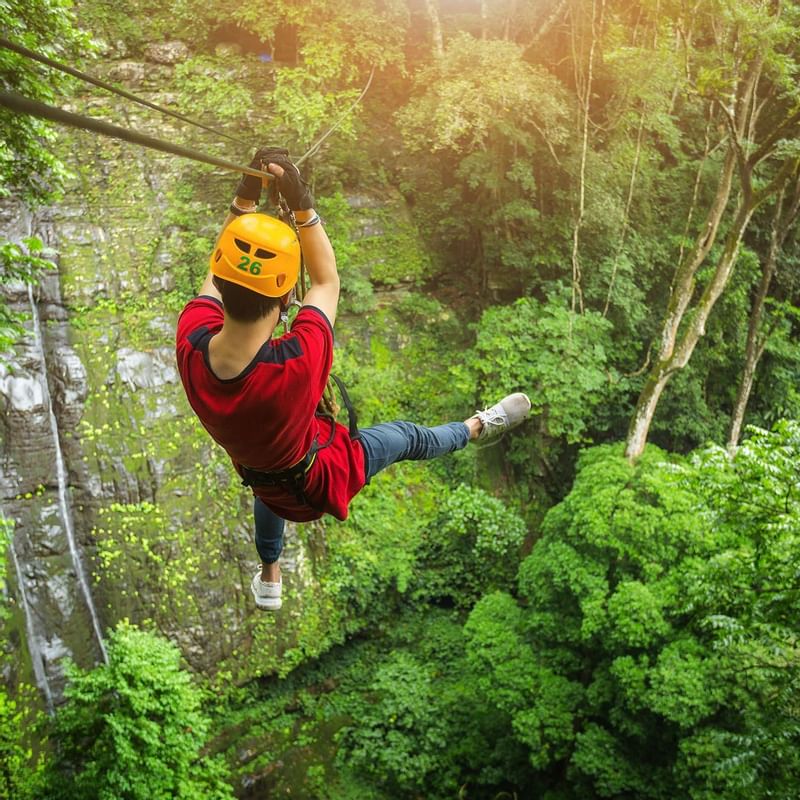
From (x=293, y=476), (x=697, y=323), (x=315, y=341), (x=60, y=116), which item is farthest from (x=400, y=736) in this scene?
(x=60, y=116)

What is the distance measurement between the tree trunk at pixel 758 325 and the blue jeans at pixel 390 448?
26.7 ft

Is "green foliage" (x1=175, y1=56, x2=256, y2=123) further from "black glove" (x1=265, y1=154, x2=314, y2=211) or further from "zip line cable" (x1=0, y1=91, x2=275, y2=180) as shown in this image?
"zip line cable" (x1=0, y1=91, x2=275, y2=180)

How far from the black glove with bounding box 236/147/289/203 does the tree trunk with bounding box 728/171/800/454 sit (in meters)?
9.25

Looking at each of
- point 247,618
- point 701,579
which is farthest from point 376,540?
point 701,579

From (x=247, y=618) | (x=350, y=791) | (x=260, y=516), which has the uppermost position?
(x=260, y=516)

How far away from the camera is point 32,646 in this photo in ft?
25.3

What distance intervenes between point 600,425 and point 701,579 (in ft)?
15.3

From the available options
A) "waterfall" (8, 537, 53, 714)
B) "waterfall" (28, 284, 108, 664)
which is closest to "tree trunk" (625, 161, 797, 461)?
"waterfall" (28, 284, 108, 664)

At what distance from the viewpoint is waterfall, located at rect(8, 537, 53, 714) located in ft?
25.2

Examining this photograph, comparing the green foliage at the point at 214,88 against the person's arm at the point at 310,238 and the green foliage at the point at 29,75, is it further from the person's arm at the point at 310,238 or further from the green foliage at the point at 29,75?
the person's arm at the point at 310,238

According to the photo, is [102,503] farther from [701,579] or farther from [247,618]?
[701,579]

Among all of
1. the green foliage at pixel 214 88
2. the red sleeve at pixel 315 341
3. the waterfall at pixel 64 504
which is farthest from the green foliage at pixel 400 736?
the green foliage at pixel 214 88

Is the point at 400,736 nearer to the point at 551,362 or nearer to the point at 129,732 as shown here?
the point at 129,732

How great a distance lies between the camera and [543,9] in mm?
10391
